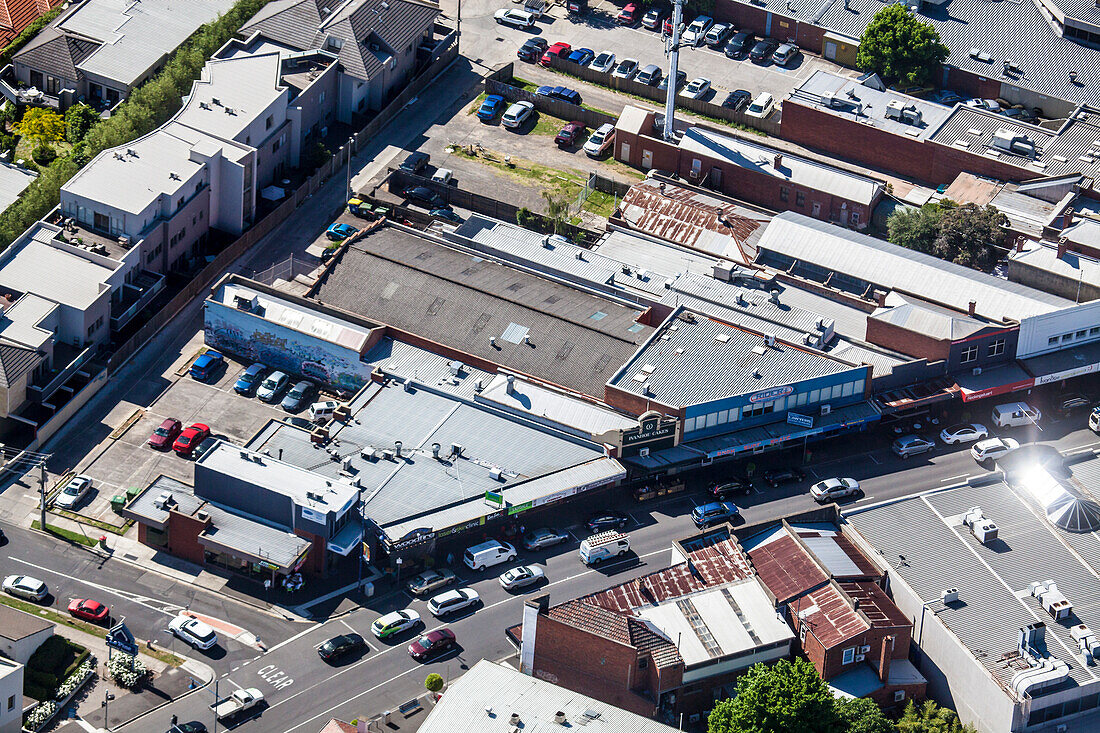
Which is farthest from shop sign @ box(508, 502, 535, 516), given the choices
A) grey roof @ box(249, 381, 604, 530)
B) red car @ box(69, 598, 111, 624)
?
red car @ box(69, 598, 111, 624)

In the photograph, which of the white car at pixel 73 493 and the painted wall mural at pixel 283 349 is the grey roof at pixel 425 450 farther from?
the white car at pixel 73 493

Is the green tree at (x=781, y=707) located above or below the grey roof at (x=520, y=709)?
above

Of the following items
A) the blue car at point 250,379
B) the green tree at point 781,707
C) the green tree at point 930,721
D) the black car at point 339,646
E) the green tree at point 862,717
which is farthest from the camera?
the blue car at point 250,379

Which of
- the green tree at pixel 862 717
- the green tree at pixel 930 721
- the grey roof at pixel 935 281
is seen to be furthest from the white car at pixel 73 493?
the grey roof at pixel 935 281

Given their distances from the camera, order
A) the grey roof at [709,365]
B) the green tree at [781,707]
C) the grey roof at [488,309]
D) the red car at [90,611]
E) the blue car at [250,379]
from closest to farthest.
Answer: the green tree at [781,707], the red car at [90,611], the grey roof at [709,365], the grey roof at [488,309], the blue car at [250,379]

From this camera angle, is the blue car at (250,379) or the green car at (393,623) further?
the blue car at (250,379)

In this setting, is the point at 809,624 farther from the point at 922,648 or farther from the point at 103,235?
the point at 103,235

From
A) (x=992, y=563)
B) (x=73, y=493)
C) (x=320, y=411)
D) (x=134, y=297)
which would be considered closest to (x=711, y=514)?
(x=992, y=563)

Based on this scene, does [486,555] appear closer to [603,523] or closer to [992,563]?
[603,523]
